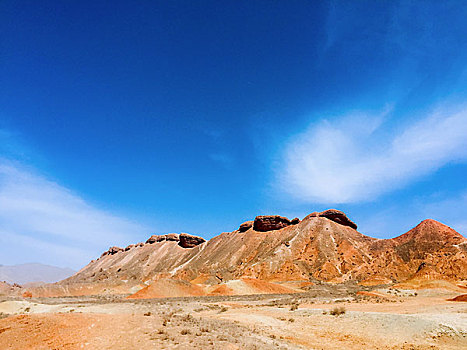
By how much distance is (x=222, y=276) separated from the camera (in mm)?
78375

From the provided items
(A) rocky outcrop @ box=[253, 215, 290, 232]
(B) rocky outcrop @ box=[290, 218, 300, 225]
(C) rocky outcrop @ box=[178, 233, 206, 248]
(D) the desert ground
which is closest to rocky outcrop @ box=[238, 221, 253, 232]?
(A) rocky outcrop @ box=[253, 215, 290, 232]

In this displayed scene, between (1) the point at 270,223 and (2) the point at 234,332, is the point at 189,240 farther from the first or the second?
(2) the point at 234,332

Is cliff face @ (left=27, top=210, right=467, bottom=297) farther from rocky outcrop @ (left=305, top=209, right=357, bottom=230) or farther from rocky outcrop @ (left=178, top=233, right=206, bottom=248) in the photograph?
rocky outcrop @ (left=178, top=233, right=206, bottom=248)

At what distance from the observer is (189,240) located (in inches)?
4934

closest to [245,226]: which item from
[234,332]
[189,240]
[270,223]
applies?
[270,223]

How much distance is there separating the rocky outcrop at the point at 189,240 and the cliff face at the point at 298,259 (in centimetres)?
1005

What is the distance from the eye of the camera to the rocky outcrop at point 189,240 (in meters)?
125

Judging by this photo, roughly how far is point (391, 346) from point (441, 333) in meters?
3.74

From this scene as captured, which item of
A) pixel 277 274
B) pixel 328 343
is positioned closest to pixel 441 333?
pixel 328 343

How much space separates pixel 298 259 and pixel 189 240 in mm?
60978

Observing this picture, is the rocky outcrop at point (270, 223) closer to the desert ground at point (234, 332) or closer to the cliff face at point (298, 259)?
the cliff face at point (298, 259)

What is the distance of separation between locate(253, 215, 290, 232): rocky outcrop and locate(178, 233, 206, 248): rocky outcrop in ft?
107

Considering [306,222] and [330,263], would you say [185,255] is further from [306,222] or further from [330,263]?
[330,263]

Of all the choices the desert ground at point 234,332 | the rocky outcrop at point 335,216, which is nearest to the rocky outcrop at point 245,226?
the rocky outcrop at point 335,216
